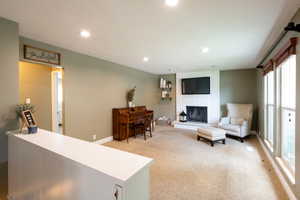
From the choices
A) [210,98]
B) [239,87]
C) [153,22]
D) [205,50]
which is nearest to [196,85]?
[210,98]

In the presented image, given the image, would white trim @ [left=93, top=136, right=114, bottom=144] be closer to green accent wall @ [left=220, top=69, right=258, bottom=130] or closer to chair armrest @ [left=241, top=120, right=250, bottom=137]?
chair armrest @ [left=241, top=120, right=250, bottom=137]

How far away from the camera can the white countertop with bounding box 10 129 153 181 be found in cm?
85

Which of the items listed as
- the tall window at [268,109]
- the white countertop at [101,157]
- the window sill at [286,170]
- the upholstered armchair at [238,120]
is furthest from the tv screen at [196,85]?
the white countertop at [101,157]

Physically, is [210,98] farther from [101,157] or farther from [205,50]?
[101,157]

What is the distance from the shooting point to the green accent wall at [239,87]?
5160 mm

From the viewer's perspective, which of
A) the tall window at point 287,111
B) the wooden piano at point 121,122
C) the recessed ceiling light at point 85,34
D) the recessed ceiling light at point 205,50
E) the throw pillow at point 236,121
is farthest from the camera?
the throw pillow at point 236,121

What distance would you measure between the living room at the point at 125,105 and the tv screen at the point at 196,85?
1.50 metres

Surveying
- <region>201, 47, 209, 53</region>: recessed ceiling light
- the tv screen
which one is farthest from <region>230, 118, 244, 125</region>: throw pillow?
<region>201, 47, 209, 53</region>: recessed ceiling light

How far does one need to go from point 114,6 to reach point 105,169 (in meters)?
1.75

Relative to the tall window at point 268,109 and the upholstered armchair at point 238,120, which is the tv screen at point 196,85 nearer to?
the upholstered armchair at point 238,120

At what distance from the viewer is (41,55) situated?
8.94 feet

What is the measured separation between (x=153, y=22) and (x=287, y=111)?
263 centimetres

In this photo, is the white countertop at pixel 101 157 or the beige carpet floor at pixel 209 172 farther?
the beige carpet floor at pixel 209 172

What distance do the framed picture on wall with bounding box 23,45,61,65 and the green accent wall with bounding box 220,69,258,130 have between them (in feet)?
18.0
